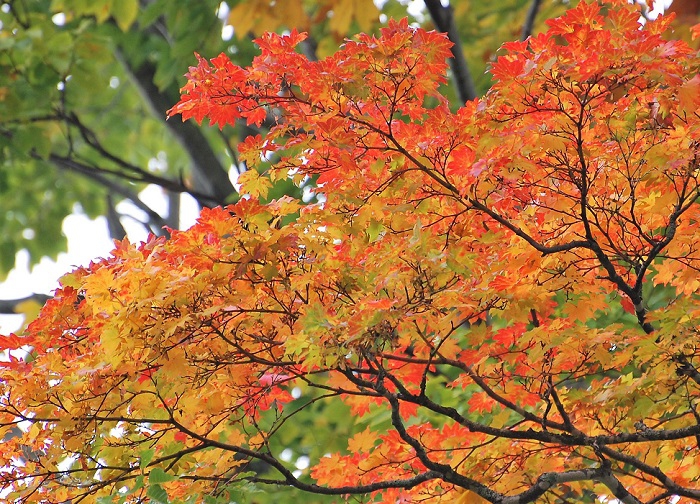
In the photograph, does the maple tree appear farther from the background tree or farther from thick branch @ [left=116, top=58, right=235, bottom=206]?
thick branch @ [left=116, top=58, right=235, bottom=206]

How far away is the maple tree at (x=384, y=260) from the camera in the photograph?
2.28 m

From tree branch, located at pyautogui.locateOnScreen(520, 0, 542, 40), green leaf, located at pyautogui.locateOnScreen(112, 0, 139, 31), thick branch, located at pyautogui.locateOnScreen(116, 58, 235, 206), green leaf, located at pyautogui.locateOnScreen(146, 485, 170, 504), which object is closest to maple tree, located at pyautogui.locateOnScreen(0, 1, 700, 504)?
green leaf, located at pyautogui.locateOnScreen(146, 485, 170, 504)

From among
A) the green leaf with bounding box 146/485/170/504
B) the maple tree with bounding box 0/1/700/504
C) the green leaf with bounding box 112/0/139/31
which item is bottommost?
the green leaf with bounding box 146/485/170/504

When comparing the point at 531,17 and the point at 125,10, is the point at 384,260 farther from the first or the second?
the point at 125,10

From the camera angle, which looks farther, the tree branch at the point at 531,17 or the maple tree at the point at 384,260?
the tree branch at the point at 531,17

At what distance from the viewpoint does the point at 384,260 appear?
2344 mm

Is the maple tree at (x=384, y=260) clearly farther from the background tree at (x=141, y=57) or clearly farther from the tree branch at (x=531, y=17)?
the tree branch at (x=531, y=17)

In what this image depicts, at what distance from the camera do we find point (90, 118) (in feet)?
29.7

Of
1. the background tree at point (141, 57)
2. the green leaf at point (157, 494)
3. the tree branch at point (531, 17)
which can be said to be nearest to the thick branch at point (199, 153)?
the background tree at point (141, 57)

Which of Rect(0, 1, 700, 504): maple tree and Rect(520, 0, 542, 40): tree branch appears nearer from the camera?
Rect(0, 1, 700, 504): maple tree

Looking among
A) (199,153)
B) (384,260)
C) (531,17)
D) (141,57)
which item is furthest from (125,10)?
(384,260)

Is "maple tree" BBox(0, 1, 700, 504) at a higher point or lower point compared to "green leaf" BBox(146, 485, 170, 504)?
higher

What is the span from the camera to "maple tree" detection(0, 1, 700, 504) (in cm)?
228

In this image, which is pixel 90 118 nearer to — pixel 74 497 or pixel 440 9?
pixel 440 9
